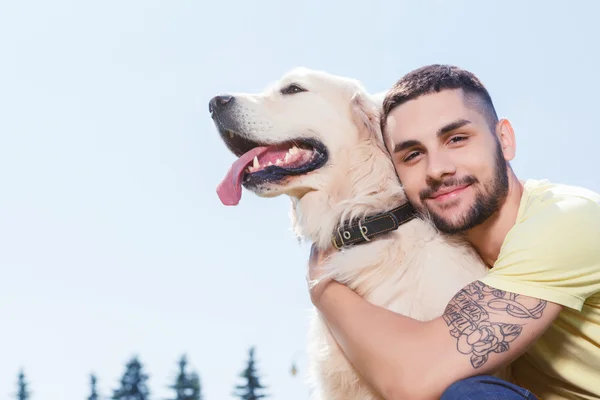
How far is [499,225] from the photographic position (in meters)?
3.45

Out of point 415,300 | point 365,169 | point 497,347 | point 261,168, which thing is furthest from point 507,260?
point 261,168

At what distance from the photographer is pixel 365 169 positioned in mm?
4027

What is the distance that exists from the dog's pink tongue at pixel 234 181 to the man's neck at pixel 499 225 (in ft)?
4.35

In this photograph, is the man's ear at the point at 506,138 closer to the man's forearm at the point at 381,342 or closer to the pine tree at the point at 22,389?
the man's forearm at the point at 381,342

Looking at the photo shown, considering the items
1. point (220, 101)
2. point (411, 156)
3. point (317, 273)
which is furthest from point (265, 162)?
point (411, 156)

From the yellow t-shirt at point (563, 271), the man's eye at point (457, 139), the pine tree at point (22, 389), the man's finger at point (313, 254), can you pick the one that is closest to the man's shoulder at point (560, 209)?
the yellow t-shirt at point (563, 271)

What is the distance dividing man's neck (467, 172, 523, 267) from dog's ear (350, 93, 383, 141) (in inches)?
32.7

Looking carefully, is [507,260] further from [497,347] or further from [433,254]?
[433,254]

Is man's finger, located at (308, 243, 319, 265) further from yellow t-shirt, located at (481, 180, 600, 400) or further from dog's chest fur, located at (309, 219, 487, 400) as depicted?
yellow t-shirt, located at (481, 180, 600, 400)

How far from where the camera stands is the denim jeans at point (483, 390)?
9.16 ft

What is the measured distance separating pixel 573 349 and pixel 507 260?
66 centimetres

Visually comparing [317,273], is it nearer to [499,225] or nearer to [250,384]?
[499,225]

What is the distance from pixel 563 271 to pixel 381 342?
80cm

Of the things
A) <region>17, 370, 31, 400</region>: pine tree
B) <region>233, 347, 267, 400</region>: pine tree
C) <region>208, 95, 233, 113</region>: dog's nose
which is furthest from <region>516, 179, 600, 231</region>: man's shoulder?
<region>17, 370, 31, 400</region>: pine tree
